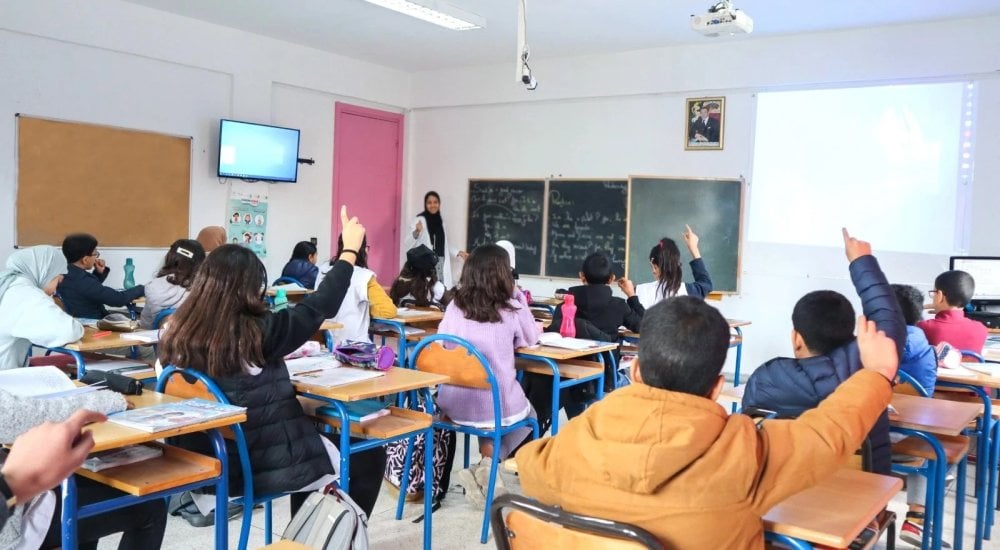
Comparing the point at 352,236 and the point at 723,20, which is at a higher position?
the point at 723,20

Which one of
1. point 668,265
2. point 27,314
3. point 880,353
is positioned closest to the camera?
point 880,353

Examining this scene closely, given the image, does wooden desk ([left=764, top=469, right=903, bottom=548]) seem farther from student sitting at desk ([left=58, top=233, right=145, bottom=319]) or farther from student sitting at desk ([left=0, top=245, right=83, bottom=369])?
student sitting at desk ([left=58, top=233, right=145, bottom=319])

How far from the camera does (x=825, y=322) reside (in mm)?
2447

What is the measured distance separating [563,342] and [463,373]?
0.71 m

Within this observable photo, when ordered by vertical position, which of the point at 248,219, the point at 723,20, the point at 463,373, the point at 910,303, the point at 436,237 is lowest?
the point at 463,373

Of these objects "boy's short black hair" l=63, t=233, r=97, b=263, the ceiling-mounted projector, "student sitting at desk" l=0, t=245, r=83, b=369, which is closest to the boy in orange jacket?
"student sitting at desk" l=0, t=245, r=83, b=369

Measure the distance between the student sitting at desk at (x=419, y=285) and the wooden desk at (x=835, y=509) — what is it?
12.0 ft

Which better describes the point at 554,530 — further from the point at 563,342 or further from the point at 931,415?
the point at 563,342

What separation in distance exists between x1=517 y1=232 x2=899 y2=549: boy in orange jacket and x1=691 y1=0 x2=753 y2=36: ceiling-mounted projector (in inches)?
133

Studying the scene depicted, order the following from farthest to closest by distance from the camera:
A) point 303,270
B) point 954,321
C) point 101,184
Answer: point 101,184 → point 303,270 → point 954,321

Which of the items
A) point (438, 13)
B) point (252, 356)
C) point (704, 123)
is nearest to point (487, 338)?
point (252, 356)

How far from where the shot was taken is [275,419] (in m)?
2.52

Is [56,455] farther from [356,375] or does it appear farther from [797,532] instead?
[356,375]

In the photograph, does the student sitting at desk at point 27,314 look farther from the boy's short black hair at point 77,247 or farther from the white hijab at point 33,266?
the boy's short black hair at point 77,247
